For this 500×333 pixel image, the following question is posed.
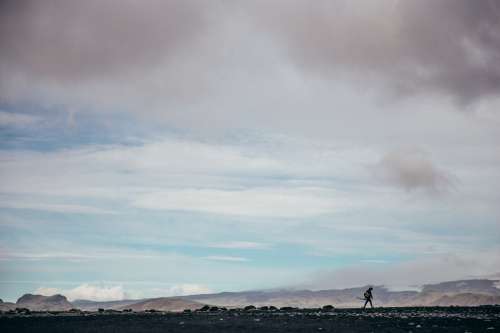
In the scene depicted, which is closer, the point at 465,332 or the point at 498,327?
the point at 465,332

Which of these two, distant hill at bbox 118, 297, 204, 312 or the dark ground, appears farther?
distant hill at bbox 118, 297, 204, 312

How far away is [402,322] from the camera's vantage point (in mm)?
40938

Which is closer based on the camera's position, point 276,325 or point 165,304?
point 276,325

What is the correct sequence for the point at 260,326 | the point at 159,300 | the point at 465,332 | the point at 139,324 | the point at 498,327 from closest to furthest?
the point at 465,332
the point at 498,327
the point at 260,326
the point at 139,324
the point at 159,300

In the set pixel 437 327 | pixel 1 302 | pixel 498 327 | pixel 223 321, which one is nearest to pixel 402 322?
pixel 437 327

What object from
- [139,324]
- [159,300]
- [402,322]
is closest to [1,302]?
[159,300]

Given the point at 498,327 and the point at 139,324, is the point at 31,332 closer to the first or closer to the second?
the point at 139,324

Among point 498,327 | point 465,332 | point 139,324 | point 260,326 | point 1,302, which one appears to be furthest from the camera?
point 1,302

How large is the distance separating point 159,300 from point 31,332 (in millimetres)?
148560

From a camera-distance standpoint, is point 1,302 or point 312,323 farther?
point 1,302

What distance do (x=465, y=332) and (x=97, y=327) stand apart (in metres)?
23.8

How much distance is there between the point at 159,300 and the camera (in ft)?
595

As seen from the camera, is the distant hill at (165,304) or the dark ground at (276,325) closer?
the dark ground at (276,325)

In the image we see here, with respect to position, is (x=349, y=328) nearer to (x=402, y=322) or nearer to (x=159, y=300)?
(x=402, y=322)
